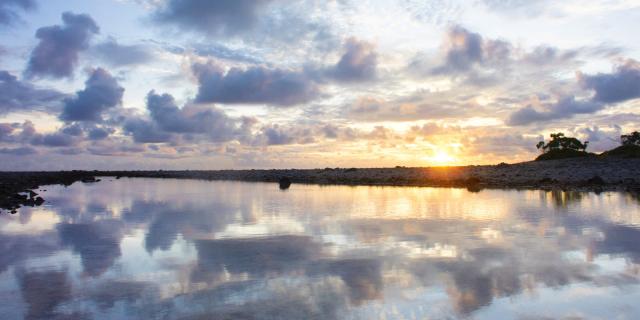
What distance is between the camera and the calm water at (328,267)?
931 centimetres

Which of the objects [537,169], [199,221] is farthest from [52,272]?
[537,169]

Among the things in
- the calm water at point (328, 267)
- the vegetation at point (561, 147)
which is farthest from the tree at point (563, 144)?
the calm water at point (328, 267)

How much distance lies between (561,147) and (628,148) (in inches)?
613

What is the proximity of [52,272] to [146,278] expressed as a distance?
2.88 m

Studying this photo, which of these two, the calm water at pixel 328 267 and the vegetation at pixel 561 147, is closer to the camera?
the calm water at pixel 328 267

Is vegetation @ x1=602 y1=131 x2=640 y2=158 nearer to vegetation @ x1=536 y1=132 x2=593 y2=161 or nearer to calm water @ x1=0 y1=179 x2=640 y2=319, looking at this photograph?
vegetation @ x1=536 y1=132 x2=593 y2=161

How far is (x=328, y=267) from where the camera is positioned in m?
12.7

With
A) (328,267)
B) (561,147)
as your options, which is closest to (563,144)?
(561,147)

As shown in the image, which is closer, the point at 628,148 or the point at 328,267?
the point at 328,267

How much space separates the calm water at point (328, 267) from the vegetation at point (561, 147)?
205 ft

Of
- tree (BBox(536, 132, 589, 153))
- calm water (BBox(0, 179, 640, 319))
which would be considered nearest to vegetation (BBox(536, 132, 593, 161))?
tree (BBox(536, 132, 589, 153))

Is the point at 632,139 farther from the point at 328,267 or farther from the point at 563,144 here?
the point at 328,267

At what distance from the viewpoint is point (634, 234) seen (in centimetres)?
1756

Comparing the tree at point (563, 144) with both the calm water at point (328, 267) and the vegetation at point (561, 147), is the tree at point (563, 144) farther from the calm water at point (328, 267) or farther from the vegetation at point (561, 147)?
the calm water at point (328, 267)
